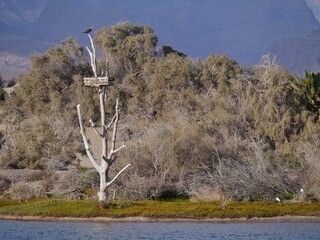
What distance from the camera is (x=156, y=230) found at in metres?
40.2

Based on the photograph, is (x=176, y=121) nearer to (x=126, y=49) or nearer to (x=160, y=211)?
(x=160, y=211)

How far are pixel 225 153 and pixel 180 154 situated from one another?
2962 mm

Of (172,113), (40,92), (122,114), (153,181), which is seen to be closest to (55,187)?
(153,181)

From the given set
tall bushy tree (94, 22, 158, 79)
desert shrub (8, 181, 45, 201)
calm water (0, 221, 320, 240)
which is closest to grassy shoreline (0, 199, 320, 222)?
calm water (0, 221, 320, 240)

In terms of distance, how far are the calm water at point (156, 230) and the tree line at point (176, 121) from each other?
6944 millimetres

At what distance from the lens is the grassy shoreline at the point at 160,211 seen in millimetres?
44406

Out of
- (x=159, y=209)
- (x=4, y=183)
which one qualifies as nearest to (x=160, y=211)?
(x=159, y=209)

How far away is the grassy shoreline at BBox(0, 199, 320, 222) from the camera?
146 feet

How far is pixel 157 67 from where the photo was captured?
74750 mm

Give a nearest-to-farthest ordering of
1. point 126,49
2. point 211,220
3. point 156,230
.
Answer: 1. point 156,230
2. point 211,220
3. point 126,49

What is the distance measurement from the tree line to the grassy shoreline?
9.81 feet

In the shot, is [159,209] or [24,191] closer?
[159,209]

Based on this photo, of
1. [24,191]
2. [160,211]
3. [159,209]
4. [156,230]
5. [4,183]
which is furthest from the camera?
[4,183]

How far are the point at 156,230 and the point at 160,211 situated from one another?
15.6 ft
